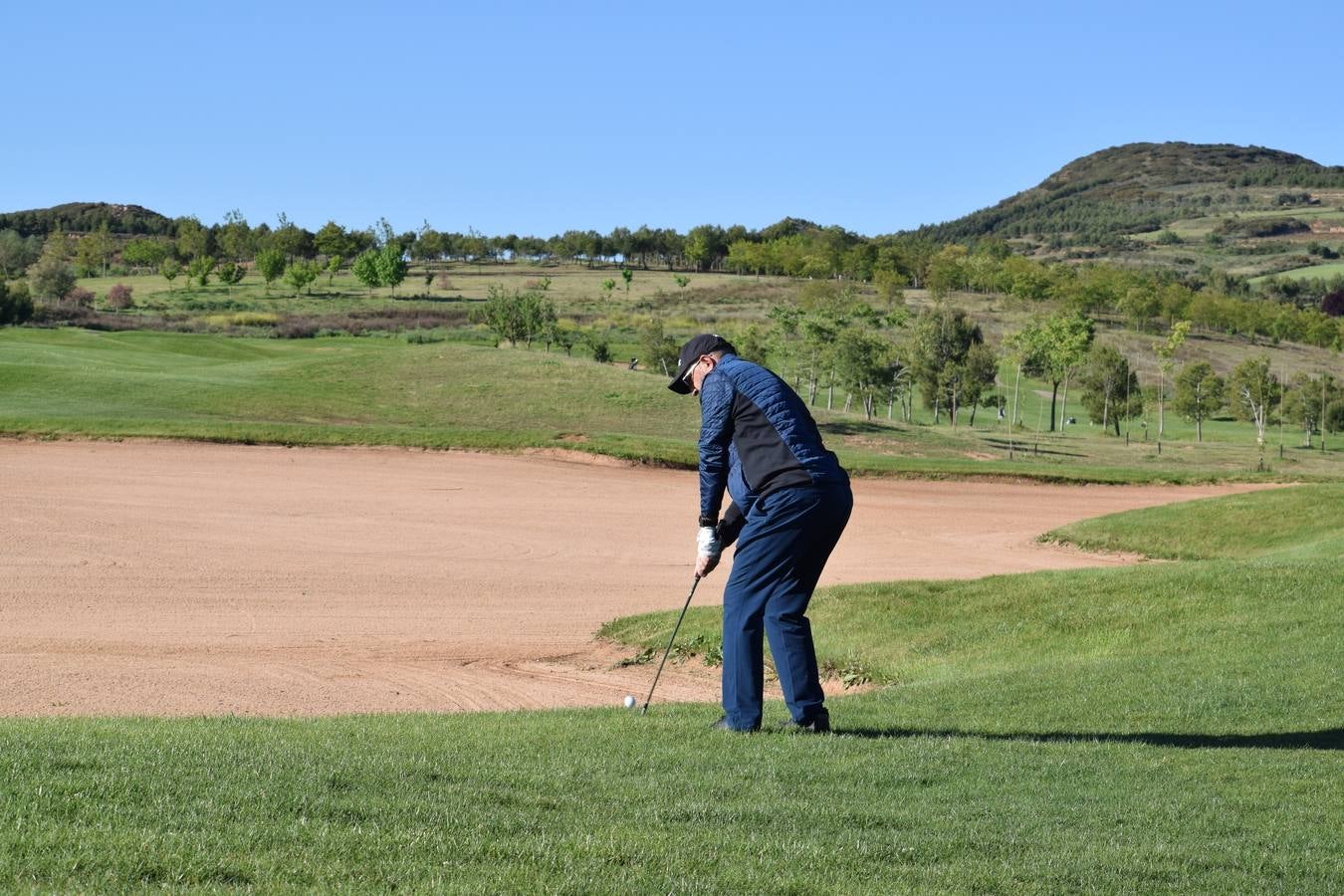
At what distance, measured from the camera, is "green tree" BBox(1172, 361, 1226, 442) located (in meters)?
79.9

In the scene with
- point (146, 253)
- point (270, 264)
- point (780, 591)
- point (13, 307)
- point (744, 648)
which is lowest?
point (744, 648)

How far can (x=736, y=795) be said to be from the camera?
7328 mm

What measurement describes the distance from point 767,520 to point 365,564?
14452 mm

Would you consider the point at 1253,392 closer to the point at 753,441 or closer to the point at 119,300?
the point at 753,441

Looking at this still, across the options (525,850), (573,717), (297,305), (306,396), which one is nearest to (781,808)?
(525,850)

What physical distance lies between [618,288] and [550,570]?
5492 inches

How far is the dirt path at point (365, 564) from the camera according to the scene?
1492cm

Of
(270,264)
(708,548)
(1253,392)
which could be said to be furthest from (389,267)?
(708,548)

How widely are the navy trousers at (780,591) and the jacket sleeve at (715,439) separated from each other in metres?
0.29

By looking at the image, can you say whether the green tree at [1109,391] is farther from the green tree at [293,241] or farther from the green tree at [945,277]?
the green tree at [293,241]

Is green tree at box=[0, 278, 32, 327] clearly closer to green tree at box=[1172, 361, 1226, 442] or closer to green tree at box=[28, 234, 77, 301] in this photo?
green tree at box=[28, 234, 77, 301]

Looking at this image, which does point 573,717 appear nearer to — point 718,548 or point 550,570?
point 718,548

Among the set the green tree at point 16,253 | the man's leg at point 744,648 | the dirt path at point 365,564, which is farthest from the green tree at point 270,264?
the man's leg at point 744,648

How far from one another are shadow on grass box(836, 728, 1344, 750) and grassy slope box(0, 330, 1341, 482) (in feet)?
91.9
